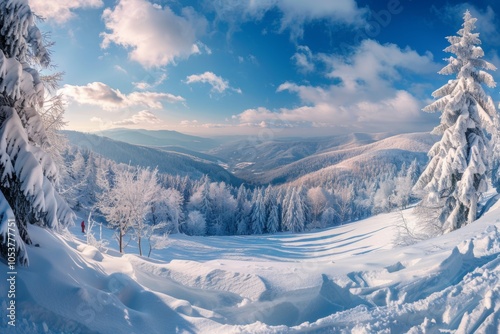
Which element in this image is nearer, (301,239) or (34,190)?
(34,190)

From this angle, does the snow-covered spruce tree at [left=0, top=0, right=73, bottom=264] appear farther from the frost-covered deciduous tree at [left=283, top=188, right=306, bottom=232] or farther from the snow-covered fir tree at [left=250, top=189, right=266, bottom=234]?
the frost-covered deciduous tree at [left=283, top=188, right=306, bottom=232]

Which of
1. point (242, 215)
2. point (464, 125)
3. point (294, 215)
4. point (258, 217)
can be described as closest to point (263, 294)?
point (464, 125)

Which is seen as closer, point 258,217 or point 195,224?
point 195,224

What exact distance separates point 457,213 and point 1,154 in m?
18.1

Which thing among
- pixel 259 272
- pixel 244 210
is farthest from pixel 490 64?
pixel 244 210

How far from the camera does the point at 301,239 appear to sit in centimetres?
4834

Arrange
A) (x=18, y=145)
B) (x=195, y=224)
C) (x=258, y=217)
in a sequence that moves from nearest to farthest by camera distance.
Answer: (x=18, y=145) → (x=195, y=224) → (x=258, y=217)

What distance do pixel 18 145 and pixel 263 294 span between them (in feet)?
19.5

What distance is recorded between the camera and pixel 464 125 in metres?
13.1

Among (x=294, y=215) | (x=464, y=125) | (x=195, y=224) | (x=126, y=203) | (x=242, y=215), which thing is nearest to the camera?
(x=464, y=125)

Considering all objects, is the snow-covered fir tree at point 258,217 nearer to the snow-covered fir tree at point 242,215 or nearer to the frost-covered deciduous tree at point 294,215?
the snow-covered fir tree at point 242,215

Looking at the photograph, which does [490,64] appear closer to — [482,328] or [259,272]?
[482,328]

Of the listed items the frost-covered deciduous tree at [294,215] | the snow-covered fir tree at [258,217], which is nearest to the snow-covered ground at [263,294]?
the frost-covered deciduous tree at [294,215]

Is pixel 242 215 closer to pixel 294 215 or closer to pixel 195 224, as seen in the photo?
pixel 294 215
